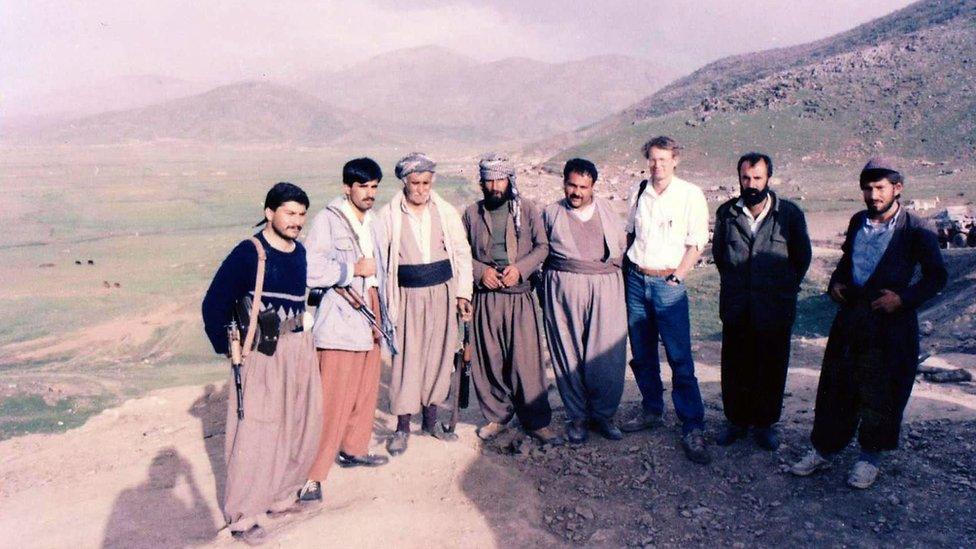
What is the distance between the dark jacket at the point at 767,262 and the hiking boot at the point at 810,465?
721 mm

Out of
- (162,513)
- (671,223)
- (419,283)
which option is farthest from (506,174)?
(162,513)

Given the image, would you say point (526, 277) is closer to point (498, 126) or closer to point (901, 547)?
point (901, 547)

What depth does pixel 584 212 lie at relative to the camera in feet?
13.3

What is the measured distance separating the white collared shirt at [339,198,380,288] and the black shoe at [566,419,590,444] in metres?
1.49

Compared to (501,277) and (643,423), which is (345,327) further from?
(643,423)

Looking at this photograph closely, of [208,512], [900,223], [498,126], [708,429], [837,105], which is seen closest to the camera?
[900,223]

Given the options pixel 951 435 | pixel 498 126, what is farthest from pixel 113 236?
pixel 498 126

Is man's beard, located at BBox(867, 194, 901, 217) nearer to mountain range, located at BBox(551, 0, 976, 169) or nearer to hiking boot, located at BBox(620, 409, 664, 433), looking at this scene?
hiking boot, located at BBox(620, 409, 664, 433)

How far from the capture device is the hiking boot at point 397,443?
160 inches

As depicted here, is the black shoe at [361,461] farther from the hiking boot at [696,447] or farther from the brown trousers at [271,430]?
the hiking boot at [696,447]

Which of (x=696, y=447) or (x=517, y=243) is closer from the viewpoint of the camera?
(x=696, y=447)

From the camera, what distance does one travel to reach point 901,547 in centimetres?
308

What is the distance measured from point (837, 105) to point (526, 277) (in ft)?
104

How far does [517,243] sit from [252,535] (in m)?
2.11
